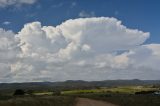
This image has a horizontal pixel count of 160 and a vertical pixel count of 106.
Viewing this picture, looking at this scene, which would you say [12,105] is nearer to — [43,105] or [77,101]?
[43,105]

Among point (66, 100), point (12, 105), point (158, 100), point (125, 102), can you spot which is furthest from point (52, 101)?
point (158, 100)

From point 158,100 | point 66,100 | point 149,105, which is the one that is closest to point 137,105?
point 149,105

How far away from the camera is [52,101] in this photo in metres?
76.8

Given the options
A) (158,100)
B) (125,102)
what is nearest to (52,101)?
(125,102)

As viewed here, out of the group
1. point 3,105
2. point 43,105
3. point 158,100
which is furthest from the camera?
point 158,100

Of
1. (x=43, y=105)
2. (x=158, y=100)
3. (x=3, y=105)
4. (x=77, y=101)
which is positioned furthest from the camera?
(x=158, y=100)

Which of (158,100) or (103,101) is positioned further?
(158,100)

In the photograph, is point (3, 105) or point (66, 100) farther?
point (66, 100)

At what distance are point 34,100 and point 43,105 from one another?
3351mm

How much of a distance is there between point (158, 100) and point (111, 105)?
Result: 16892mm

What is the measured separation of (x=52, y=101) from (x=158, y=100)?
2756 cm

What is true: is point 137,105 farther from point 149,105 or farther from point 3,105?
point 3,105

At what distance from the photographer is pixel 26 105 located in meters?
72.2

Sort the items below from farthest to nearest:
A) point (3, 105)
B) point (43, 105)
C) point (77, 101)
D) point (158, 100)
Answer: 1. point (158, 100)
2. point (77, 101)
3. point (43, 105)
4. point (3, 105)
